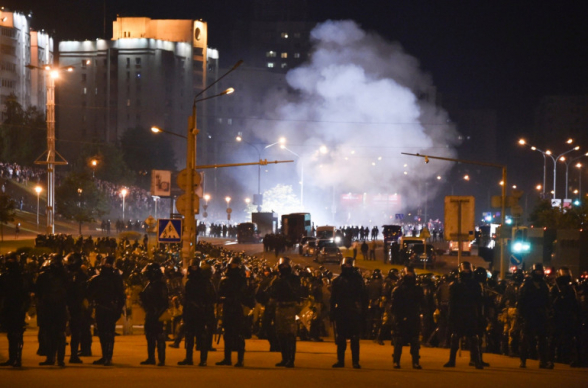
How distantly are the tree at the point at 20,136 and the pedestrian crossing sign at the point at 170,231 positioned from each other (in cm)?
7436

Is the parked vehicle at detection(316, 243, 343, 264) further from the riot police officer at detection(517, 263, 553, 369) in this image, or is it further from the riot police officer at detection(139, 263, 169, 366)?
the riot police officer at detection(139, 263, 169, 366)

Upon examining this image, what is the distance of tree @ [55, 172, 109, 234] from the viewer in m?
61.8

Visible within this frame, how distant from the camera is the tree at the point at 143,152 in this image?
105 metres

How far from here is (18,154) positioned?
95.8m

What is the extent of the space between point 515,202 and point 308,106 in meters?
81.2

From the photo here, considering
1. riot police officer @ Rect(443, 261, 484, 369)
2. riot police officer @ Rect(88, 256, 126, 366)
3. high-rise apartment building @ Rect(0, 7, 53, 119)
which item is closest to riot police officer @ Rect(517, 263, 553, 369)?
riot police officer @ Rect(443, 261, 484, 369)

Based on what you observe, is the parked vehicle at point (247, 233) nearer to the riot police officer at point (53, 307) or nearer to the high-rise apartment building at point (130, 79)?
the high-rise apartment building at point (130, 79)

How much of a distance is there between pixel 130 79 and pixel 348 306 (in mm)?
107531

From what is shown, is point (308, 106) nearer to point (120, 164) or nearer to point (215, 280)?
point (120, 164)

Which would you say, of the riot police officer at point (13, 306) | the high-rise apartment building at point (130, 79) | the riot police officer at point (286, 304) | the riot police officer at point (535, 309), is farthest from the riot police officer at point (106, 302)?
the high-rise apartment building at point (130, 79)

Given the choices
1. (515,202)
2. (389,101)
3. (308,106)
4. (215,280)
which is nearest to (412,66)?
(389,101)

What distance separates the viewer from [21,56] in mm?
117000

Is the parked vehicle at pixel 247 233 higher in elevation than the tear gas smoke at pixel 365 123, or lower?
lower

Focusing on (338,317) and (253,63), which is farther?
(253,63)
